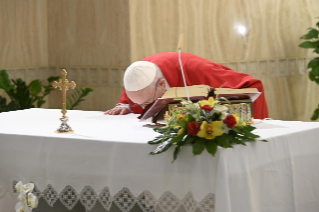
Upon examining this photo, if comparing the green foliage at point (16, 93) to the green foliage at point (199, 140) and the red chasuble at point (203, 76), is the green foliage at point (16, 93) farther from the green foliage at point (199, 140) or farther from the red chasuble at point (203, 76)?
the green foliage at point (199, 140)

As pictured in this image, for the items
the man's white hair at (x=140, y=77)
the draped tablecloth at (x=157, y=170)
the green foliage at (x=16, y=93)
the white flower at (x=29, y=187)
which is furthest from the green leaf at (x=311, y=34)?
the white flower at (x=29, y=187)

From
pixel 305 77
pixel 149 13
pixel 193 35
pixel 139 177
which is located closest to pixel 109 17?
pixel 149 13

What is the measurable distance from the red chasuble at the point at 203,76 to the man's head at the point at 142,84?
359 millimetres

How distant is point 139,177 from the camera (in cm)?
235

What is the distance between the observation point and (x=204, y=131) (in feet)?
7.10

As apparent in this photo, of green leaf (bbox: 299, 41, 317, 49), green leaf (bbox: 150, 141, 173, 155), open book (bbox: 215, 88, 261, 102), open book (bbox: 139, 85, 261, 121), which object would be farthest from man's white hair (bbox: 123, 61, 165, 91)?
green leaf (bbox: 299, 41, 317, 49)

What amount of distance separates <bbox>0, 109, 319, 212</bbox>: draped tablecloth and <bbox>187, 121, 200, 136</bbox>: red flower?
12 centimetres

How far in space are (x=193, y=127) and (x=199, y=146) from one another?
0.29 feet

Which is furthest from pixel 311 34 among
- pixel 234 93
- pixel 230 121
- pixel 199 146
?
pixel 199 146

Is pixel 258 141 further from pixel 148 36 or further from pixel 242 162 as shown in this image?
pixel 148 36

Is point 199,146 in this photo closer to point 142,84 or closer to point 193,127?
point 193,127

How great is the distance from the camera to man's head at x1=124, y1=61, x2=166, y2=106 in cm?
325

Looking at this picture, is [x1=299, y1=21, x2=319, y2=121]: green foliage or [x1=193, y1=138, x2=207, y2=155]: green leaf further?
[x1=299, y1=21, x2=319, y2=121]: green foliage

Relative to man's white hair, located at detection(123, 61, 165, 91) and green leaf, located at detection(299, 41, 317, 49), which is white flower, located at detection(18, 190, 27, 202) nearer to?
man's white hair, located at detection(123, 61, 165, 91)
